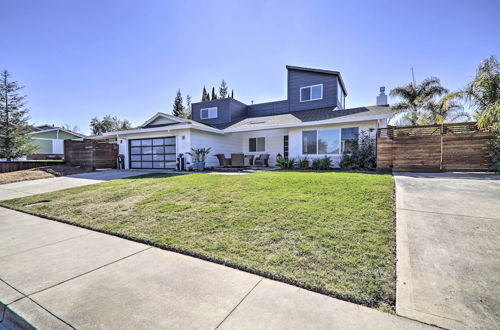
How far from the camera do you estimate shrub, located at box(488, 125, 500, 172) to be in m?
7.31

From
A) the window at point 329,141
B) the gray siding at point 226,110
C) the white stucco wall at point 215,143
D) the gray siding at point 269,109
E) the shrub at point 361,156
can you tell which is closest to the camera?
the shrub at point 361,156

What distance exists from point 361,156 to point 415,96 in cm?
1034

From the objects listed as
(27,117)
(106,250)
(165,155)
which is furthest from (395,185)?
(27,117)

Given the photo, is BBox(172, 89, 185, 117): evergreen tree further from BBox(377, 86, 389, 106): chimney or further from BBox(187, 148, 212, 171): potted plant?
BBox(377, 86, 389, 106): chimney

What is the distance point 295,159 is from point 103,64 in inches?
490

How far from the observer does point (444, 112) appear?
1468cm

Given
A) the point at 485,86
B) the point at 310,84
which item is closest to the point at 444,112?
the point at 485,86

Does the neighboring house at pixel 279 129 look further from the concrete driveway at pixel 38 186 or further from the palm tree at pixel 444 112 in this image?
the concrete driveway at pixel 38 186

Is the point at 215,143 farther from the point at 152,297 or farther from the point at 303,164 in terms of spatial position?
the point at 152,297

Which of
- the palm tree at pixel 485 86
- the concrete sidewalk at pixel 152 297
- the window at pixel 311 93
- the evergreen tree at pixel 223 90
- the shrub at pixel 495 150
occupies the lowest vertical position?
the concrete sidewalk at pixel 152 297

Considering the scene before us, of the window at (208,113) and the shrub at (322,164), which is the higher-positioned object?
the window at (208,113)

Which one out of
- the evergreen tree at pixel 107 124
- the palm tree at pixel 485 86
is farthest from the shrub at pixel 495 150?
the evergreen tree at pixel 107 124

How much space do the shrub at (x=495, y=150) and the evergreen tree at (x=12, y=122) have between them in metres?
28.0

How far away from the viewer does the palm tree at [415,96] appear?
15773 mm
